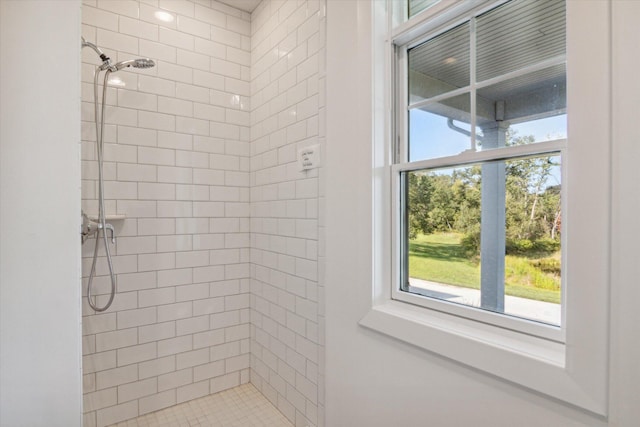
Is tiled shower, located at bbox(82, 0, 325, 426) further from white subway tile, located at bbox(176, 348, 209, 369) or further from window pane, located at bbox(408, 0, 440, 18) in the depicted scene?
window pane, located at bbox(408, 0, 440, 18)

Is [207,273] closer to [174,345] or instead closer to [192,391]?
[174,345]

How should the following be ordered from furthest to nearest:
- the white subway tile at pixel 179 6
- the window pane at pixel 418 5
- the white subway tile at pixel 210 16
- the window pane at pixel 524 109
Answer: the white subway tile at pixel 210 16 → the white subway tile at pixel 179 6 → the window pane at pixel 418 5 → the window pane at pixel 524 109

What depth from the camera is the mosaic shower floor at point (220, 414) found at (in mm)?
1990

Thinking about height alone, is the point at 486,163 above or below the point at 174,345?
above

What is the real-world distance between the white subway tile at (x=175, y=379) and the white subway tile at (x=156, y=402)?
0.12ft

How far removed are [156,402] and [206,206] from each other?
50.4 inches

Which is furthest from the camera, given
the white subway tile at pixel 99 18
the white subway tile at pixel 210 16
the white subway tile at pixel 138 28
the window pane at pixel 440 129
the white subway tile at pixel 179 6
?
the white subway tile at pixel 210 16

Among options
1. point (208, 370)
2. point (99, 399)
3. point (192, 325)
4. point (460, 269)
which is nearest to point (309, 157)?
point (460, 269)

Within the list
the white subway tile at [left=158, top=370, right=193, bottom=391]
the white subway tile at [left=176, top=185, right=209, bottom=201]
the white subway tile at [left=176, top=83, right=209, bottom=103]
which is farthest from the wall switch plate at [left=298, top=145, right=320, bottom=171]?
the white subway tile at [left=158, top=370, right=193, bottom=391]

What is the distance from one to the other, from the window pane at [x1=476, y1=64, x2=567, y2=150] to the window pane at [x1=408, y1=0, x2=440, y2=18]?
46 cm

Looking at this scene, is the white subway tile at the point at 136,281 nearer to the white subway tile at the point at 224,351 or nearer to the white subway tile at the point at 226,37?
the white subway tile at the point at 224,351

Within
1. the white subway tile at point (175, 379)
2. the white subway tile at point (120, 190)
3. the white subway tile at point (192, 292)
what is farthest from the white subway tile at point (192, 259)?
the white subway tile at point (175, 379)

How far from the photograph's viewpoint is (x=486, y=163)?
1.21 meters

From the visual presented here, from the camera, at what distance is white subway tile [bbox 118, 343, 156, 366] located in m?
2.02
